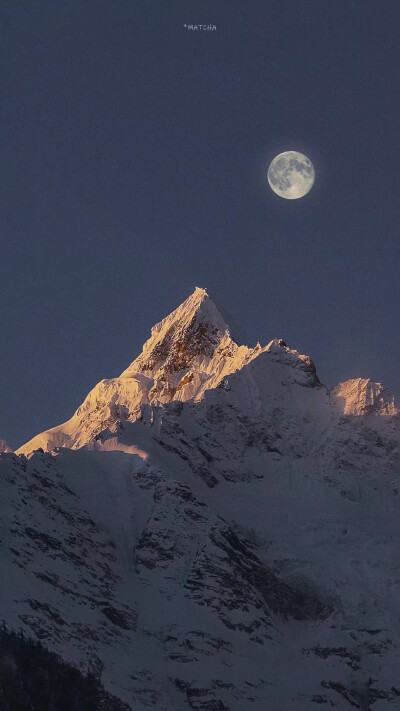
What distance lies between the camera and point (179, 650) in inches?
7859

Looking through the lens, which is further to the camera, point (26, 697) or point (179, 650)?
point (179, 650)

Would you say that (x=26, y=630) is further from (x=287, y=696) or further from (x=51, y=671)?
(x=287, y=696)

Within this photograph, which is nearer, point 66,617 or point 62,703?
point 62,703

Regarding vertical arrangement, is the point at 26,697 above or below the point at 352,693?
below

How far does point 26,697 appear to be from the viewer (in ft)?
588

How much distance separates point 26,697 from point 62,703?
4214 millimetres

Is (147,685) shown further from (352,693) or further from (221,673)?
(352,693)

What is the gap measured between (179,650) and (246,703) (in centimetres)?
1132

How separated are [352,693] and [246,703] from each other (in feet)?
45.7

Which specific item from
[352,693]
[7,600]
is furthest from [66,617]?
[352,693]

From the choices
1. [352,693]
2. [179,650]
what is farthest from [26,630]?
[352,693]

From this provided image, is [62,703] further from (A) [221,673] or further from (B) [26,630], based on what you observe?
(A) [221,673]

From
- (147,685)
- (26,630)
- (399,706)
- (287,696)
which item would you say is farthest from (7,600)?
(399,706)

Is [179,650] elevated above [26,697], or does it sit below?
above
